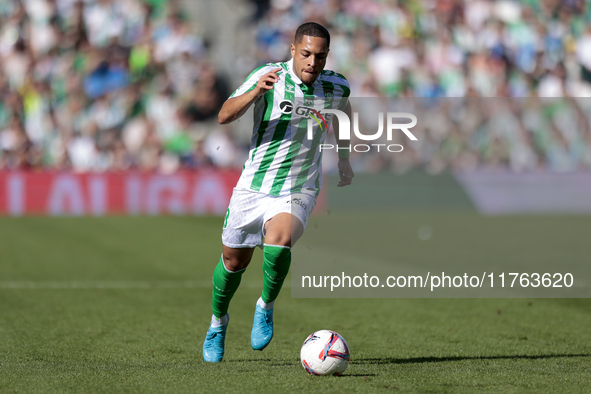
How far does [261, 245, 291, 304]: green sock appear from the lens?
5.02m

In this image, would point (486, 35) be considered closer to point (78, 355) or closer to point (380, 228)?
point (380, 228)

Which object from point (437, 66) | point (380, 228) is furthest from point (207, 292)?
point (437, 66)

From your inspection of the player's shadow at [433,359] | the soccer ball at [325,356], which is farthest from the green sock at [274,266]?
the player's shadow at [433,359]

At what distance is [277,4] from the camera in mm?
18250

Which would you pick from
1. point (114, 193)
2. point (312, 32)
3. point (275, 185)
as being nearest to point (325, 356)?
point (275, 185)

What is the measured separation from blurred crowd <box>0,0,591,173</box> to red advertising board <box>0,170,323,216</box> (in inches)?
18.7

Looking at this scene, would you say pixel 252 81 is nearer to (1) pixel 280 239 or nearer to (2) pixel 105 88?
(1) pixel 280 239

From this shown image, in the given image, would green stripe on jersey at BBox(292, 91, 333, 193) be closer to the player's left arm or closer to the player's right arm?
the player's left arm

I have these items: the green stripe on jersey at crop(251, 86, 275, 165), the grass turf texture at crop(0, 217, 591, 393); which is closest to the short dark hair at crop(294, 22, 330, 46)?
the green stripe on jersey at crop(251, 86, 275, 165)

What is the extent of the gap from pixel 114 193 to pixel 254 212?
11.5m

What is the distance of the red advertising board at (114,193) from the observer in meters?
16.1

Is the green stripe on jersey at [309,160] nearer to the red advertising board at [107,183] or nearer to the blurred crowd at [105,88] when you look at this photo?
the red advertising board at [107,183]

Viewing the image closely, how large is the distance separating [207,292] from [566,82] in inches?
436

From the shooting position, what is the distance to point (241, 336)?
6246 mm
